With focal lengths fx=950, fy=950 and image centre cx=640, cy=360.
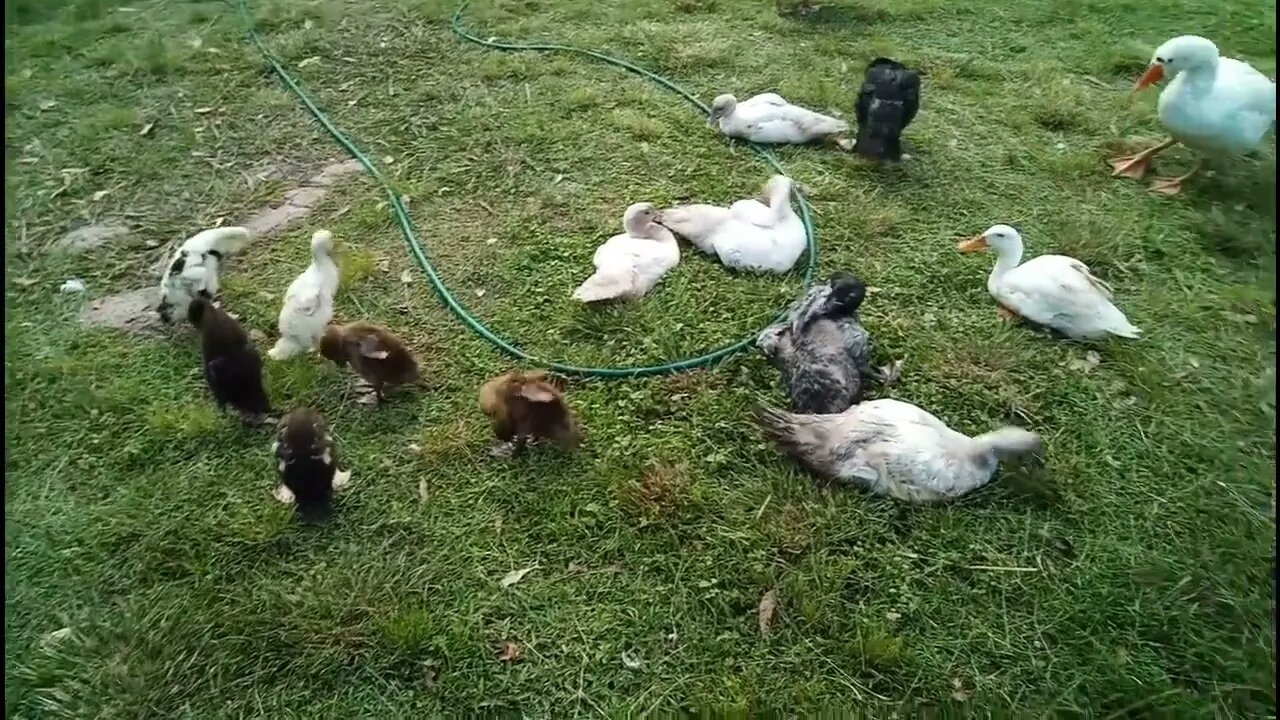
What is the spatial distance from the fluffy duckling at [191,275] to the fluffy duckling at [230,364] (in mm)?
407

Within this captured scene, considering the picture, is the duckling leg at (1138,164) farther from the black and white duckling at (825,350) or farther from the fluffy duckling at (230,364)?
the fluffy duckling at (230,364)

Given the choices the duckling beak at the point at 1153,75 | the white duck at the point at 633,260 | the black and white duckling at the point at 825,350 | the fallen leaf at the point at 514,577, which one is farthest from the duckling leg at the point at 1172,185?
the fallen leaf at the point at 514,577

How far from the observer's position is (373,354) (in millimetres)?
2590

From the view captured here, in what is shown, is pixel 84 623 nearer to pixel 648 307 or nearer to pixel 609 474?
pixel 609 474

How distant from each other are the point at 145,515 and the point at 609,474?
1162mm

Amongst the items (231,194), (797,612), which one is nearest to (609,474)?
(797,612)

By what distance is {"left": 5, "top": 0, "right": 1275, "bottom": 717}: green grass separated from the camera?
1.99m

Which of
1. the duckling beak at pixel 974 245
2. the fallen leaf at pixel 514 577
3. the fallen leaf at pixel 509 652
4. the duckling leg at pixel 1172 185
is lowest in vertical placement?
the duckling leg at pixel 1172 185

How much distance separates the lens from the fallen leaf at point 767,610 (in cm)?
210

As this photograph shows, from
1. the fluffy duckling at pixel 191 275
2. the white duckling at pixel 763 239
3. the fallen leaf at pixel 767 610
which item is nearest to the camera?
the fallen leaf at pixel 767 610

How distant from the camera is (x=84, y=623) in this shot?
2.09 m

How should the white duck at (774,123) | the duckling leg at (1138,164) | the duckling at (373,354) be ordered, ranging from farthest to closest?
1. the white duck at (774,123)
2. the duckling leg at (1138,164)
3. the duckling at (373,354)

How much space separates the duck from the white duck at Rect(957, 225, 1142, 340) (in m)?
0.61

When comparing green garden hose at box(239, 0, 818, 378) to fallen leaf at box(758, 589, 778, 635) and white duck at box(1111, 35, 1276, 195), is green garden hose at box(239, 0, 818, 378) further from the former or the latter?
white duck at box(1111, 35, 1276, 195)
